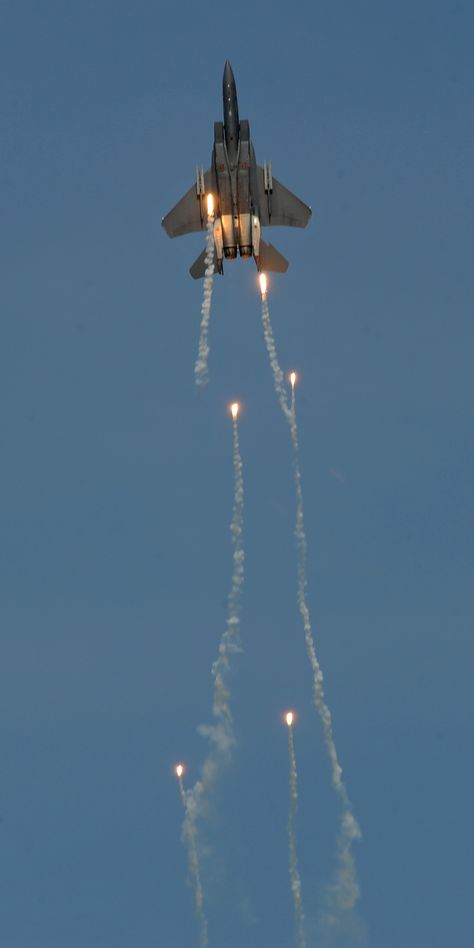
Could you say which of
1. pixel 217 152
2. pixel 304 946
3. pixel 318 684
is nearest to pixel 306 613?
pixel 318 684

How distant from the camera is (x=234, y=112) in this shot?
12156cm

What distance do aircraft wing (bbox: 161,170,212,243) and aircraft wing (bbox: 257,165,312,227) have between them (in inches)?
133

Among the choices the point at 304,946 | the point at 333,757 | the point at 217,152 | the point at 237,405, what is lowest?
the point at 304,946

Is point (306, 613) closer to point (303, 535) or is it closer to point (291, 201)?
point (303, 535)

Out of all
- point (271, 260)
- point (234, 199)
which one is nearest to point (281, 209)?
point (271, 260)

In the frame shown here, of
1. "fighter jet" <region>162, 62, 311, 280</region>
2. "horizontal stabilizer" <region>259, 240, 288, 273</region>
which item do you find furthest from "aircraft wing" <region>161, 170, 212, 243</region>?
"horizontal stabilizer" <region>259, 240, 288, 273</region>

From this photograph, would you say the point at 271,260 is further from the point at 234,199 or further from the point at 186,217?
the point at 234,199

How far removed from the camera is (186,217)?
127625 millimetres

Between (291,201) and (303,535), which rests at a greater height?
(291,201)

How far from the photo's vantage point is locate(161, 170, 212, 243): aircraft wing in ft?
415

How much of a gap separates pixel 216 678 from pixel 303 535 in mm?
9120

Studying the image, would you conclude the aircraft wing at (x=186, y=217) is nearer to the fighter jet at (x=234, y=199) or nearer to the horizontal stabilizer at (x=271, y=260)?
the fighter jet at (x=234, y=199)

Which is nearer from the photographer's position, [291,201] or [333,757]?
[333,757]

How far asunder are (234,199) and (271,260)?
30.9 ft
